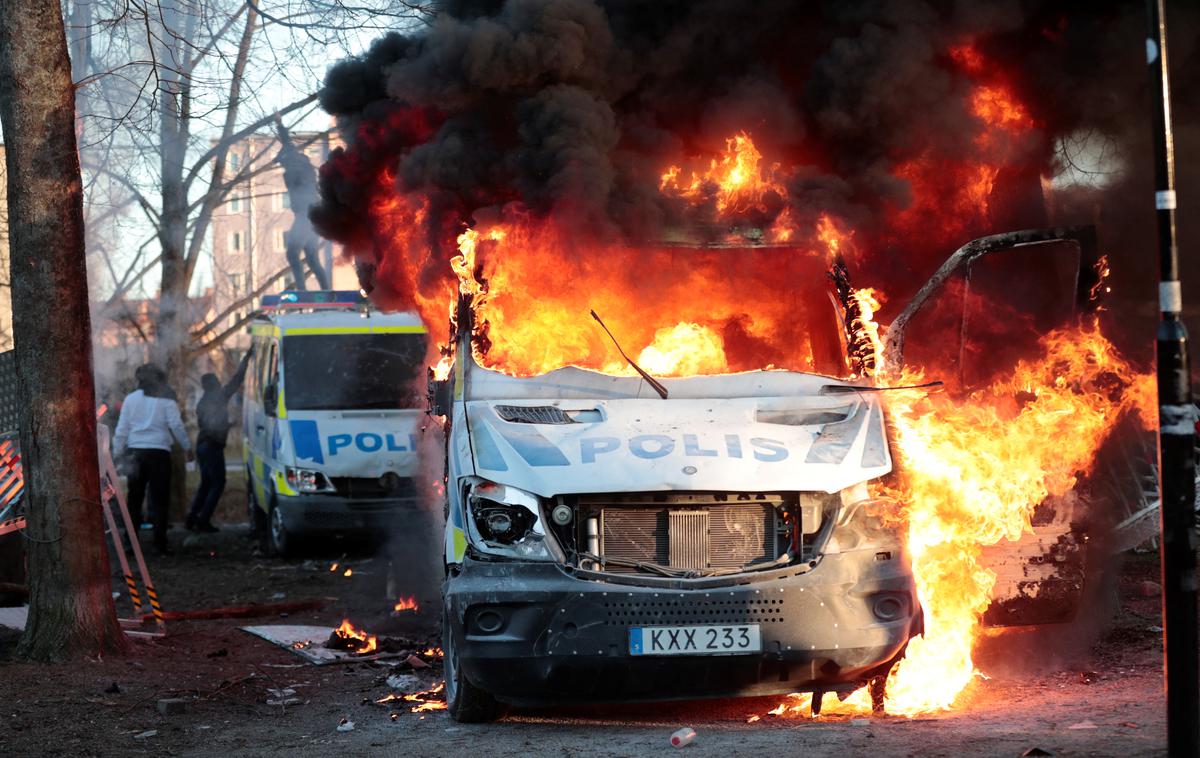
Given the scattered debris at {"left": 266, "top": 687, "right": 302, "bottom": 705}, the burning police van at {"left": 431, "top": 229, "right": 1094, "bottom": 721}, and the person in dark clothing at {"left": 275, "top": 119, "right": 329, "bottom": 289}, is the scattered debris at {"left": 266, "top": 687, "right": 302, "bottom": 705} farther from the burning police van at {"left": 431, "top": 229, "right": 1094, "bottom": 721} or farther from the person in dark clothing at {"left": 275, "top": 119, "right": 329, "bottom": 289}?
the person in dark clothing at {"left": 275, "top": 119, "right": 329, "bottom": 289}

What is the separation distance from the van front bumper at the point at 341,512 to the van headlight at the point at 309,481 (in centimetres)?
7

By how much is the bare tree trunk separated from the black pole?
6297 millimetres

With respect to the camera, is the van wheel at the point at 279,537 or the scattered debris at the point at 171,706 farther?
the van wheel at the point at 279,537

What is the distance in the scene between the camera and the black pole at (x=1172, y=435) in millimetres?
5191

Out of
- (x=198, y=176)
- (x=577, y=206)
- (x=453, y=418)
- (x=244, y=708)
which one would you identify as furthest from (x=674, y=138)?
(x=198, y=176)

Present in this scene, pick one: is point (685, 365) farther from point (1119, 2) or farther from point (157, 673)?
point (1119, 2)

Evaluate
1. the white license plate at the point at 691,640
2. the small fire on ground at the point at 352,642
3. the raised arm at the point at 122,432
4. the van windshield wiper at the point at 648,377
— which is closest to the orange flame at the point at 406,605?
the small fire on ground at the point at 352,642

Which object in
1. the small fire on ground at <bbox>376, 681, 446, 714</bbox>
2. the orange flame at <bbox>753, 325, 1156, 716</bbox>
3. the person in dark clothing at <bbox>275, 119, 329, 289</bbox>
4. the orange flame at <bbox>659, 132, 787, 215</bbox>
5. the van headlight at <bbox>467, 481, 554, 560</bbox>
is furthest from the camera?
the person in dark clothing at <bbox>275, 119, 329, 289</bbox>

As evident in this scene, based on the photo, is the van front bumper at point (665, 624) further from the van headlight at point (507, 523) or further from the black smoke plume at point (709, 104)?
the black smoke plume at point (709, 104)

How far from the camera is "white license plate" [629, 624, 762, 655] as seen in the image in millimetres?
5953

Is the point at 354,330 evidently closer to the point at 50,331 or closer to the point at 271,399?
the point at 271,399

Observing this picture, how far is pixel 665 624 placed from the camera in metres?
5.98

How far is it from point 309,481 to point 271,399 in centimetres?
130

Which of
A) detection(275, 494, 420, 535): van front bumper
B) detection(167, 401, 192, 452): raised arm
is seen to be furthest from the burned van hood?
detection(167, 401, 192, 452): raised arm
